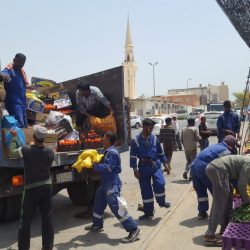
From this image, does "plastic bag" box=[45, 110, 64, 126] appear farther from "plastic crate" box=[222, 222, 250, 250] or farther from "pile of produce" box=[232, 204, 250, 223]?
"plastic crate" box=[222, 222, 250, 250]

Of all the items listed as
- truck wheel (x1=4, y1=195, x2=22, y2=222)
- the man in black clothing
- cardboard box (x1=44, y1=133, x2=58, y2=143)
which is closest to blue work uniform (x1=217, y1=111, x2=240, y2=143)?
the man in black clothing

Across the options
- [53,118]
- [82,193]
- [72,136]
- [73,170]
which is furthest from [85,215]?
[53,118]

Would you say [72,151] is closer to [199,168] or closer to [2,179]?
[2,179]

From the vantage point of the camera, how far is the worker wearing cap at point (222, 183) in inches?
213

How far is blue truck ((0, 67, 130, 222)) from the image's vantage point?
6.19 meters

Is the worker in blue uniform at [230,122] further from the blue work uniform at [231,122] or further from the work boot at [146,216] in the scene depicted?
the work boot at [146,216]

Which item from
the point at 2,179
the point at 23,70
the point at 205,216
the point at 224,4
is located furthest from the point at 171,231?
the point at 224,4

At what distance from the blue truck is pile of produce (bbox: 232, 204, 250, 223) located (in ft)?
7.94

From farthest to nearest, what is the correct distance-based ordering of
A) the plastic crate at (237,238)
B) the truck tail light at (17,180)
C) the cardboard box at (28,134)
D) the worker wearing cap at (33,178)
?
1. the cardboard box at (28,134)
2. the truck tail light at (17,180)
3. the worker wearing cap at (33,178)
4. the plastic crate at (237,238)

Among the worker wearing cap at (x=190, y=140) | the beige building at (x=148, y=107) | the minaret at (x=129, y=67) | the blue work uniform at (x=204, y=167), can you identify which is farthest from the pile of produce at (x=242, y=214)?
the minaret at (x=129, y=67)

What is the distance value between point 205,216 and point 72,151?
2.26 metres

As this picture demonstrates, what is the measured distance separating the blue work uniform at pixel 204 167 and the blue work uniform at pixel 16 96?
2732 millimetres

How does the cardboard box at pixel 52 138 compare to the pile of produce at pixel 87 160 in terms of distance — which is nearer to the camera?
the pile of produce at pixel 87 160

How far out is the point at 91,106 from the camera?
311 inches
